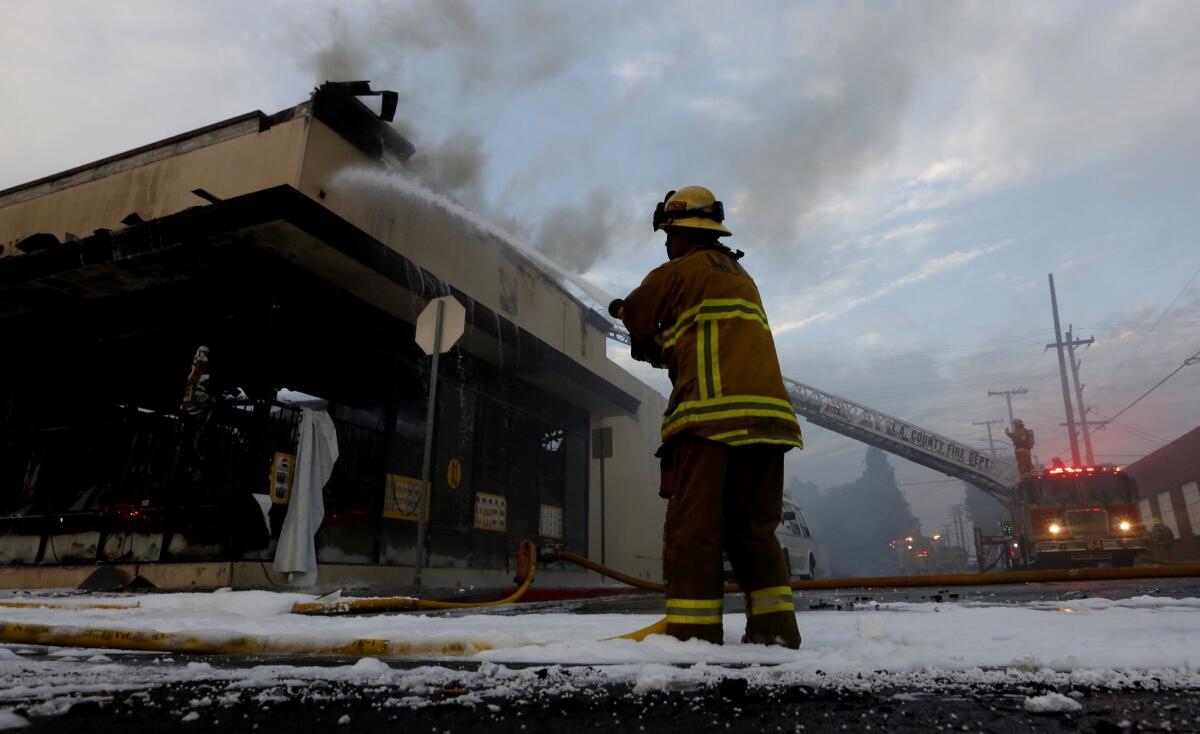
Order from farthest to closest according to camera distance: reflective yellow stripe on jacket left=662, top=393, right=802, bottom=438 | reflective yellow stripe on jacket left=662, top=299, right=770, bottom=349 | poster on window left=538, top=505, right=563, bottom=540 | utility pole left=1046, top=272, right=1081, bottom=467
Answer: utility pole left=1046, top=272, right=1081, bottom=467 → poster on window left=538, top=505, right=563, bottom=540 → reflective yellow stripe on jacket left=662, top=299, right=770, bottom=349 → reflective yellow stripe on jacket left=662, top=393, right=802, bottom=438

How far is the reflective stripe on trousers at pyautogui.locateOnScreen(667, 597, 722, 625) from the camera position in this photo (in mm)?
2232

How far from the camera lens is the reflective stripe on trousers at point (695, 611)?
223 cm

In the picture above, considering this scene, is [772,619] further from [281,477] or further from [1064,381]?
[1064,381]

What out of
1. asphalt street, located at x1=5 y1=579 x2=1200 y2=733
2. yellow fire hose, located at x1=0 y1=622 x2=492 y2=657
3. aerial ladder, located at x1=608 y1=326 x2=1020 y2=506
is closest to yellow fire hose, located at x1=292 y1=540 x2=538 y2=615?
yellow fire hose, located at x1=0 y1=622 x2=492 y2=657

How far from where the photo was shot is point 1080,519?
15.6 m

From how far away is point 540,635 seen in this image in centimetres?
246

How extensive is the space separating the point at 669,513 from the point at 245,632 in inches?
62.1

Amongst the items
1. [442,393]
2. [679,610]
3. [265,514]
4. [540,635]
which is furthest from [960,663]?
[442,393]

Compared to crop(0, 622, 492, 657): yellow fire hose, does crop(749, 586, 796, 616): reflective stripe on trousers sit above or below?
above

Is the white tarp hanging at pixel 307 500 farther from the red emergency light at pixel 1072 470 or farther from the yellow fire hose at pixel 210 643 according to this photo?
the red emergency light at pixel 1072 470

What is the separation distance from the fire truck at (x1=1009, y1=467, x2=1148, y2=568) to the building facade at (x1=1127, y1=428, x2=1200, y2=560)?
6.28m

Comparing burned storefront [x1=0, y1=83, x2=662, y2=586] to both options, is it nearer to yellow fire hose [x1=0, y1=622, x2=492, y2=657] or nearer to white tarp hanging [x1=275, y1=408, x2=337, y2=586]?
white tarp hanging [x1=275, y1=408, x2=337, y2=586]

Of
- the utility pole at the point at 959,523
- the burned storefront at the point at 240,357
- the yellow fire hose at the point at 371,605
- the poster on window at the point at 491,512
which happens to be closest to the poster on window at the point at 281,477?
the burned storefront at the point at 240,357

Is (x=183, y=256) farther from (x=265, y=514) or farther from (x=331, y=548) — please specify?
(x=331, y=548)
